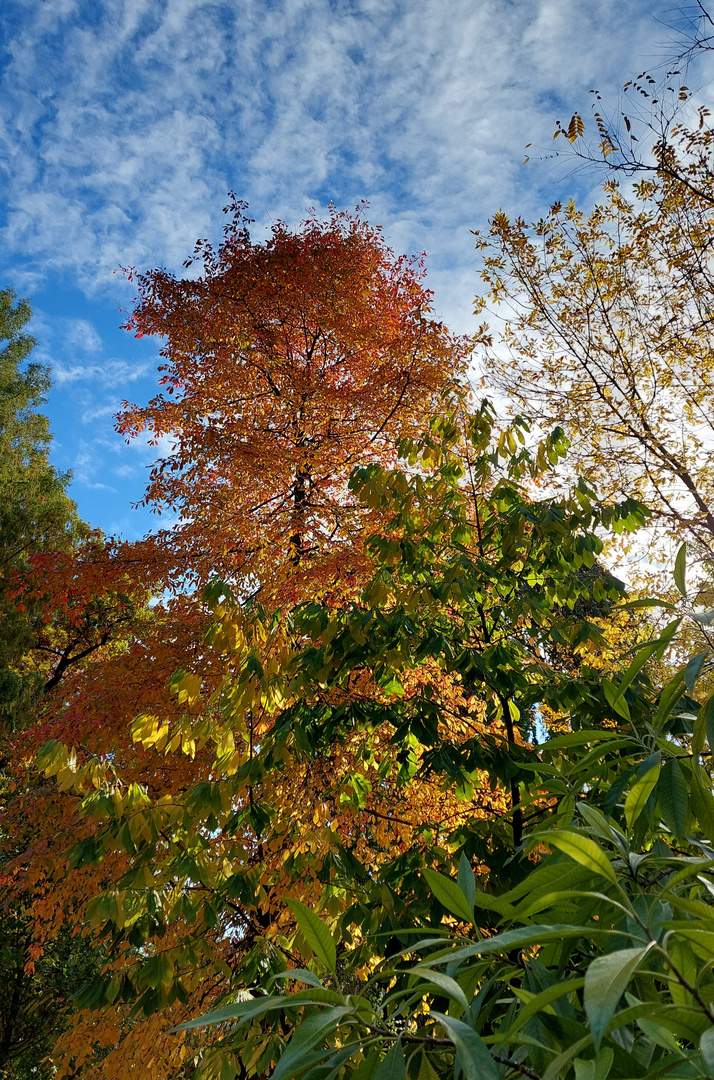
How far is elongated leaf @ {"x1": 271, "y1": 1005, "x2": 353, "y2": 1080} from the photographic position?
65cm

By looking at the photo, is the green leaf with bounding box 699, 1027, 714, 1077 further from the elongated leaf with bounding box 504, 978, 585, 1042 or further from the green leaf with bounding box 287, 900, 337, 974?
the green leaf with bounding box 287, 900, 337, 974

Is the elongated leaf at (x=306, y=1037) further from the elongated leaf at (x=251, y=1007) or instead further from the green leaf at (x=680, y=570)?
the green leaf at (x=680, y=570)

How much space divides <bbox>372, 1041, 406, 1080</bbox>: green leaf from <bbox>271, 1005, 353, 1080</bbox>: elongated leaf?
0.29ft

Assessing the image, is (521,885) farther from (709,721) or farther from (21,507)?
(21,507)

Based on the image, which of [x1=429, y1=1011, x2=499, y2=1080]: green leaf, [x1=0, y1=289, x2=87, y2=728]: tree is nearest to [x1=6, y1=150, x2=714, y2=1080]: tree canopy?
[x1=429, y1=1011, x2=499, y2=1080]: green leaf

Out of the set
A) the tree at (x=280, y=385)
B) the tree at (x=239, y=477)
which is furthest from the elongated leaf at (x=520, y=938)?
the tree at (x=280, y=385)

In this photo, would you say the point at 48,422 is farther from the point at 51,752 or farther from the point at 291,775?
the point at 51,752

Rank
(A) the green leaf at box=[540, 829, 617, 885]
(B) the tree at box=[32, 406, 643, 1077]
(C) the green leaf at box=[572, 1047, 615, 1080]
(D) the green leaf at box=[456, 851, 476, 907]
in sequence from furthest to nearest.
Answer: (B) the tree at box=[32, 406, 643, 1077], (D) the green leaf at box=[456, 851, 476, 907], (A) the green leaf at box=[540, 829, 617, 885], (C) the green leaf at box=[572, 1047, 615, 1080]

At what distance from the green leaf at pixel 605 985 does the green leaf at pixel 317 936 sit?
0.42 m

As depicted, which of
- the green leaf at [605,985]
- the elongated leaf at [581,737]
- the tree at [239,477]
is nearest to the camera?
the green leaf at [605,985]

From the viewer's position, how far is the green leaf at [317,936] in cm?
82

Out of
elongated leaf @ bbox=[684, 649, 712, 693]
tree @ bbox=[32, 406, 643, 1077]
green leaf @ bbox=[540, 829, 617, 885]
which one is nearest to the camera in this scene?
green leaf @ bbox=[540, 829, 617, 885]

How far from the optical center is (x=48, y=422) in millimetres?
14883

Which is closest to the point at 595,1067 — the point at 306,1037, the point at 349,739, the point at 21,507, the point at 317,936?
the point at 306,1037
